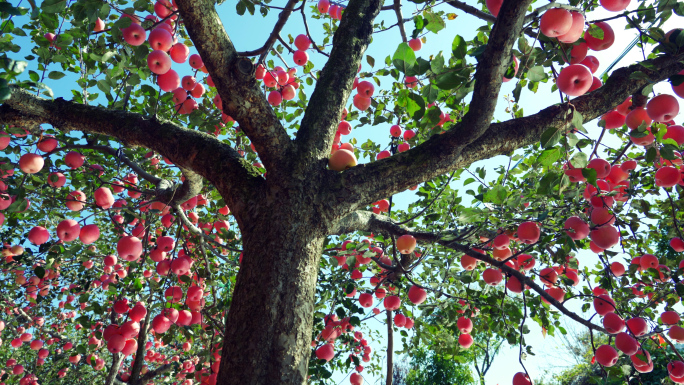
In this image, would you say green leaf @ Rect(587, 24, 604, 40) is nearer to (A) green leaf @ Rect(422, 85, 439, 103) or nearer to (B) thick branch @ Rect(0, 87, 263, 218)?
(A) green leaf @ Rect(422, 85, 439, 103)

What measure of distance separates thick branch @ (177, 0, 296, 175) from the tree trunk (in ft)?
1.18

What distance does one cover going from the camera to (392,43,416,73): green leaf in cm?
129

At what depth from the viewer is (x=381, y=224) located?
2.82 meters

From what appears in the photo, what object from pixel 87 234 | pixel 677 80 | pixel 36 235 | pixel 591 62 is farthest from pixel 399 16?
pixel 36 235

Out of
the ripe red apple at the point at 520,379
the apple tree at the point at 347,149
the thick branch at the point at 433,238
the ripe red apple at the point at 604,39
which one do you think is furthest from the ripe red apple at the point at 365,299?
the ripe red apple at the point at 604,39

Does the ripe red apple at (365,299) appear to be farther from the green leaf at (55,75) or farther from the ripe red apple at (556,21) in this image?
the green leaf at (55,75)

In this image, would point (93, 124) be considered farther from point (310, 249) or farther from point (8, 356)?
point (8, 356)

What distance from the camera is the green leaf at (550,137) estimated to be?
1.31 m

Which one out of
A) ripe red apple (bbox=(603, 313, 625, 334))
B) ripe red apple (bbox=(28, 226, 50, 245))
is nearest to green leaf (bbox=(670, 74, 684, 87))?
ripe red apple (bbox=(603, 313, 625, 334))

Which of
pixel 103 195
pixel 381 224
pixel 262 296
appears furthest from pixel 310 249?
pixel 103 195

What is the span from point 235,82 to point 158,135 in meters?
0.67

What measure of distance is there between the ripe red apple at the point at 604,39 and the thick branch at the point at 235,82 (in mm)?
1722

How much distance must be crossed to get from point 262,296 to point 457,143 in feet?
4.08

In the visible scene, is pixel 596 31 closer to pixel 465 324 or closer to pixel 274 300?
pixel 274 300
